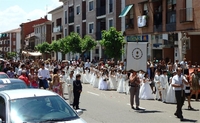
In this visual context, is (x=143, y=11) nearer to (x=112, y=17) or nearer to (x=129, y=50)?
(x=112, y=17)

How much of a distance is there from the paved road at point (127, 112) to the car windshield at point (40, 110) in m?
4.63

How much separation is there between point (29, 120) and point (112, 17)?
36608 millimetres

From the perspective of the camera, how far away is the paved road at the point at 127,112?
1219 cm

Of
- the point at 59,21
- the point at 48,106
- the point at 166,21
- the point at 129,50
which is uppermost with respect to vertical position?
the point at 59,21

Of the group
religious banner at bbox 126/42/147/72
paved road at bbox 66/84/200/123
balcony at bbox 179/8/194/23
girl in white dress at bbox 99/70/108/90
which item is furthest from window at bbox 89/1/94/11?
paved road at bbox 66/84/200/123

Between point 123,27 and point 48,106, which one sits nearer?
point 48,106

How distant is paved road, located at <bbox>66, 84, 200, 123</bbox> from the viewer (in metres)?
12.2

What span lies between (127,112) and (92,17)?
116ft

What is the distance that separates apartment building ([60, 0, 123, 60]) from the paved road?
25.5 meters

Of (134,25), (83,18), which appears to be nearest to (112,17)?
(134,25)

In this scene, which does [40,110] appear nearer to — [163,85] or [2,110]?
[2,110]

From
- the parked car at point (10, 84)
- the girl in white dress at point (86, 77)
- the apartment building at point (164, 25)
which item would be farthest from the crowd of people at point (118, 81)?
the apartment building at point (164, 25)

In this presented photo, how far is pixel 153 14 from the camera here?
32.9m

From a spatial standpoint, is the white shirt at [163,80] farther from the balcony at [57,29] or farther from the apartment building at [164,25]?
the balcony at [57,29]
